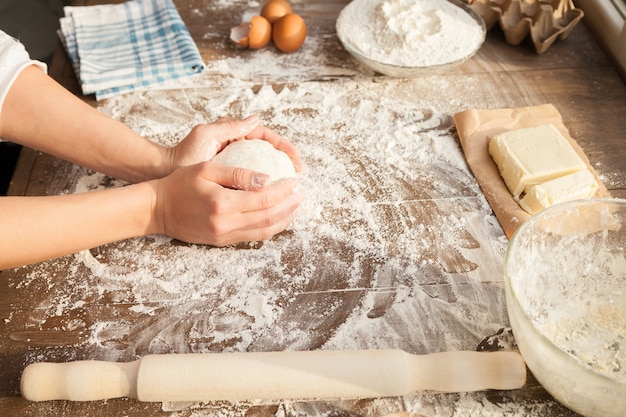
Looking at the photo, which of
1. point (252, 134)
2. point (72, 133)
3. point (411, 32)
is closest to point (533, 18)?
point (411, 32)

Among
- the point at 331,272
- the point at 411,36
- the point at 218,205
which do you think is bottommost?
the point at 331,272

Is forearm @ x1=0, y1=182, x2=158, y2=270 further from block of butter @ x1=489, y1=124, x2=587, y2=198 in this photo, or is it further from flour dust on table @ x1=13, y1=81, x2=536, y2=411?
block of butter @ x1=489, y1=124, x2=587, y2=198

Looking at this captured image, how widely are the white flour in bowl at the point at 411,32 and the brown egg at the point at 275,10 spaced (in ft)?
0.57

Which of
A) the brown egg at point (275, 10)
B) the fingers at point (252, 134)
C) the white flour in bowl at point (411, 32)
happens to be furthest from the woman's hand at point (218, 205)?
the brown egg at point (275, 10)

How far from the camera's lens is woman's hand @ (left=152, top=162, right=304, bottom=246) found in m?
1.09

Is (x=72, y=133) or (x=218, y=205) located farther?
(x=72, y=133)

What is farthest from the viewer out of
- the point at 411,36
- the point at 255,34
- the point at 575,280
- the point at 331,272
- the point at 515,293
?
the point at 255,34

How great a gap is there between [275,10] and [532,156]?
0.83 meters

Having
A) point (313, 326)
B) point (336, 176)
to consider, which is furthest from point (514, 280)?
point (336, 176)

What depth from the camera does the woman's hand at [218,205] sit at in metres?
1.09

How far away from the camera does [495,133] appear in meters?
1.36

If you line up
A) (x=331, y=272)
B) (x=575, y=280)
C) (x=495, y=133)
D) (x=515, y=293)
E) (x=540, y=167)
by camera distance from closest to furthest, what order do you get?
(x=515, y=293), (x=575, y=280), (x=331, y=272), (x=540, y=167), (x=495, y=133)

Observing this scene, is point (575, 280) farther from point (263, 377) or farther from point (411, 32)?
point (411, 32)

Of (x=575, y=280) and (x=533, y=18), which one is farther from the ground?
(x=533, y=18)
